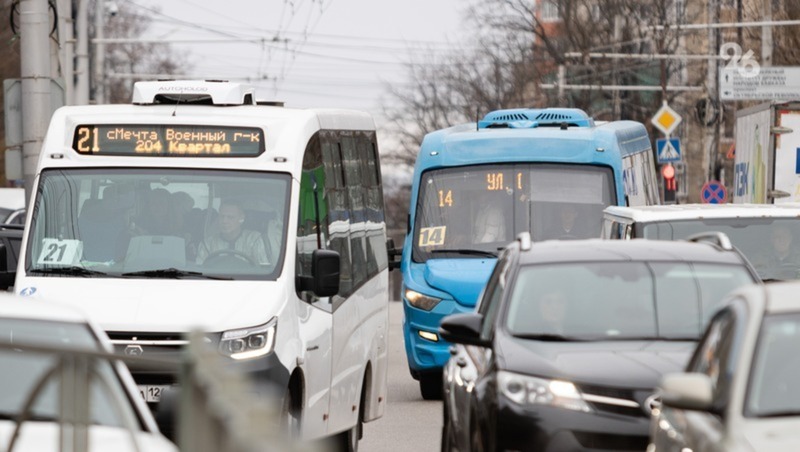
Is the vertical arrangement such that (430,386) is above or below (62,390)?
below

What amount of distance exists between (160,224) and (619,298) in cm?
387

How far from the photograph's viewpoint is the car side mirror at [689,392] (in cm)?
639

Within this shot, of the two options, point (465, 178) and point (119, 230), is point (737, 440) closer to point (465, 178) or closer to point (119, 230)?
point (119, 230)

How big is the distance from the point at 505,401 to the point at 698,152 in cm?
7571

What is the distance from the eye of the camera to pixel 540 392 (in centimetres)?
874

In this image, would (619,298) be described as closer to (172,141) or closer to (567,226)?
(172,141)

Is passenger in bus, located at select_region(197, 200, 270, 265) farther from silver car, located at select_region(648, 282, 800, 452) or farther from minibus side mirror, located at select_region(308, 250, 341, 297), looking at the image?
silver car, located at select_region(648, 282, 800, 452)

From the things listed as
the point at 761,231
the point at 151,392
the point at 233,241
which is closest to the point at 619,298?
the point at 151,392

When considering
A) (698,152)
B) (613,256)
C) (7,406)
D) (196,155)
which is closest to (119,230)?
(196,155)

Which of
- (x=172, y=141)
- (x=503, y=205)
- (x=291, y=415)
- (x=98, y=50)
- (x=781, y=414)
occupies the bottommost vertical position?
(x=291, y=415)

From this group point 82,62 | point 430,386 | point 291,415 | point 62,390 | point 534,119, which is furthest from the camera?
point 82,62

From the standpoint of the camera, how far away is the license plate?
11.0m

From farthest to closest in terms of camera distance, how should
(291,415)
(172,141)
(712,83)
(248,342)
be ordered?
(712,83)
(172,141)
(291,415)
(248,342)

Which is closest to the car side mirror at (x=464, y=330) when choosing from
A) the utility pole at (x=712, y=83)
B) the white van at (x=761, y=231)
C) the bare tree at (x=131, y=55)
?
the white van at (x=761, y=231)
